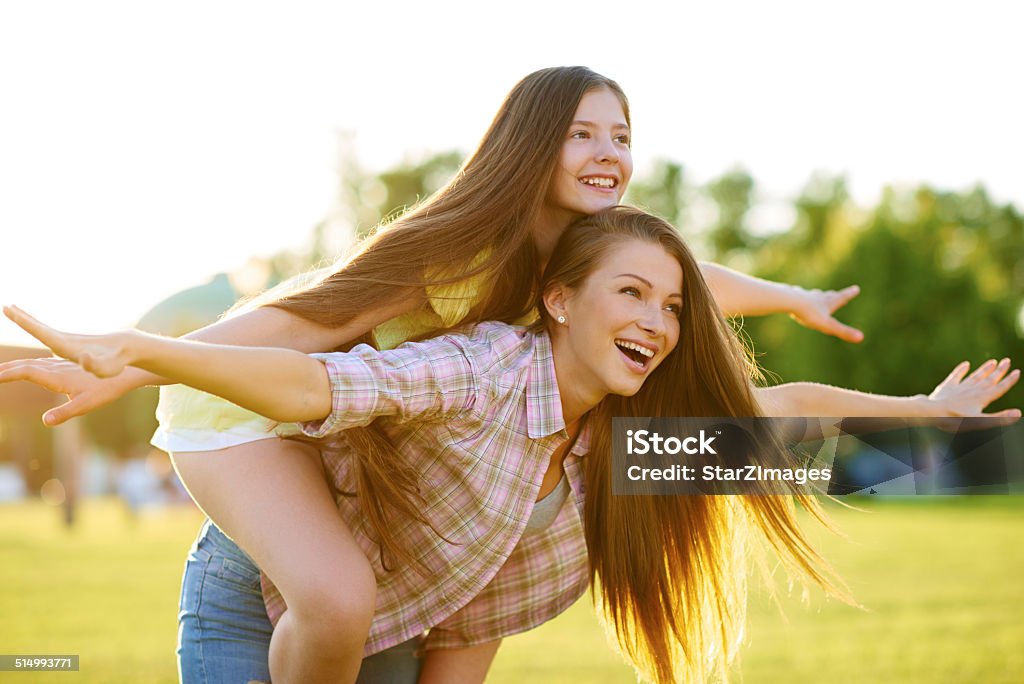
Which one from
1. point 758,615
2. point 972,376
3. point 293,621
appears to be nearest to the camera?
point 293,621

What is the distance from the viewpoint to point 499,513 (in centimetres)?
387

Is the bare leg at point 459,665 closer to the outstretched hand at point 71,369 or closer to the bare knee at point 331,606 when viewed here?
the bare knee at point 331,606

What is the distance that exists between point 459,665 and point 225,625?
36.1 inches

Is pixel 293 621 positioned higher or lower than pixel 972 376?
lower

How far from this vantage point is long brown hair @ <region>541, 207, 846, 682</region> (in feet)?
13.7

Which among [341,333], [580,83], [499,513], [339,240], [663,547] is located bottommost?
[339,240]

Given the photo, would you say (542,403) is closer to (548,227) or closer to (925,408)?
(548,227)

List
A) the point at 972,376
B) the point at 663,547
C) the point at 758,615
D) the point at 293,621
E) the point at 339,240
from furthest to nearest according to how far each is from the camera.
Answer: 1. the point at 339,240
2. the point at 758,615
3. the point at 972,376
4. the point at 663,547
5. the point at 293,621

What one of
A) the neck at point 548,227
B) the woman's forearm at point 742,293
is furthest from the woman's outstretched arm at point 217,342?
the woman's forearm at point 742,293

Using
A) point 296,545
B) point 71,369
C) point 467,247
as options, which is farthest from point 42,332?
point 467,247

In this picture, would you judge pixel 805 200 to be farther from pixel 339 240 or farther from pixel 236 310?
pixel 236 310

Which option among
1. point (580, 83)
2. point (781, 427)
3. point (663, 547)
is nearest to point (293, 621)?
point (663, 547)

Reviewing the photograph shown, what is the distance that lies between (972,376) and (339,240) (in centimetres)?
4406
